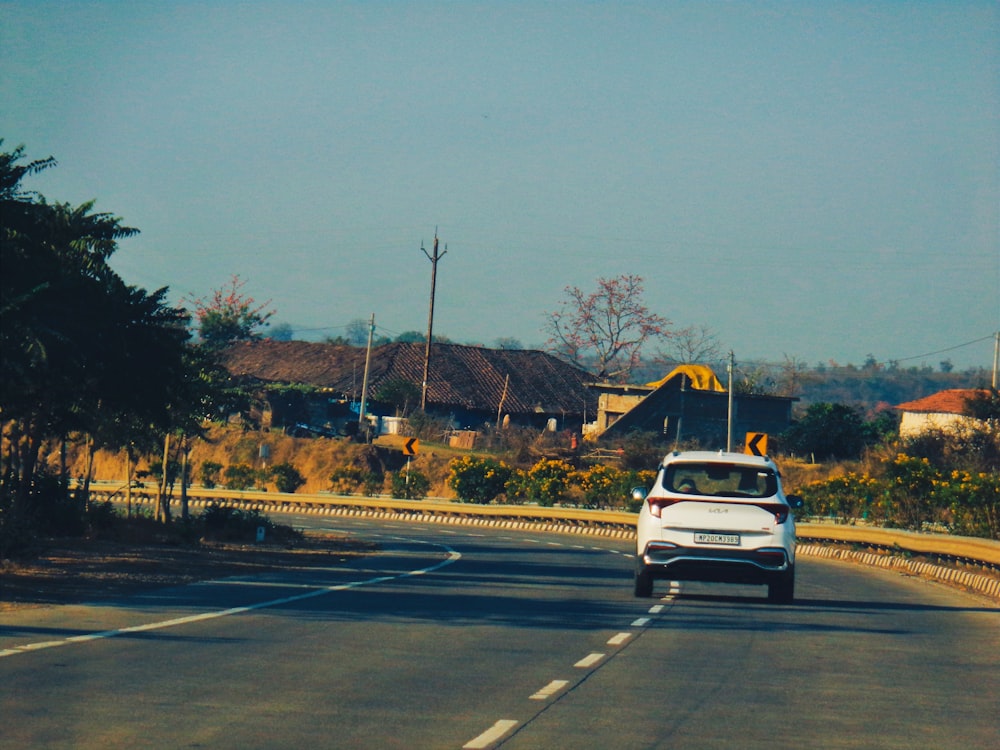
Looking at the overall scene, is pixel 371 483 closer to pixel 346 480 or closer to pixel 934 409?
pixel 346 480

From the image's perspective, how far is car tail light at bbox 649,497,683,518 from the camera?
1839 centimetres

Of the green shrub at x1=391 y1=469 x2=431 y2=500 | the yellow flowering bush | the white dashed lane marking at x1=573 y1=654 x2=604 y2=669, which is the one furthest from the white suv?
the green shrub at x1=391 y1=469 x2=431 y2=500

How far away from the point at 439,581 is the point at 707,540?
17.8 feet

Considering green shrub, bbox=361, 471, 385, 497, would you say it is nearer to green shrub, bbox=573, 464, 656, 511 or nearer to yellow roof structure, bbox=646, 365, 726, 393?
green shrub, bbox=573, 464, 656, 511

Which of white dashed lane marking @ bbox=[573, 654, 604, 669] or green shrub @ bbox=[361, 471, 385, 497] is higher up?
green shrub @ bbox=[361, 471, 385, 497]

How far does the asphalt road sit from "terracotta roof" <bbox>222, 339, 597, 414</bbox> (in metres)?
64.3

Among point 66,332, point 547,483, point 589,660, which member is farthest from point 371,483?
point 589,660

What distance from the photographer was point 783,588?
1894 cm

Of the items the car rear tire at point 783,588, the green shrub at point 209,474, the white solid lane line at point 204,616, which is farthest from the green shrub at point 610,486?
the car rear tire at point 783,588

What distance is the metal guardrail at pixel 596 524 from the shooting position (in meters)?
26.0

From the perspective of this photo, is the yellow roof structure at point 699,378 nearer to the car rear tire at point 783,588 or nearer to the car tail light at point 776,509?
the car rear tire at point 783,588

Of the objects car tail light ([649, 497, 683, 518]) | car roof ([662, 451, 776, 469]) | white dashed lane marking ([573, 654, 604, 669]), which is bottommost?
white dashed lane marking ([573, 654, 604, 669])

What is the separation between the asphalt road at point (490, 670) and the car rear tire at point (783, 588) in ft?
0.89

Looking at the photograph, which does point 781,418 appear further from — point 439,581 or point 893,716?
point 893,716
